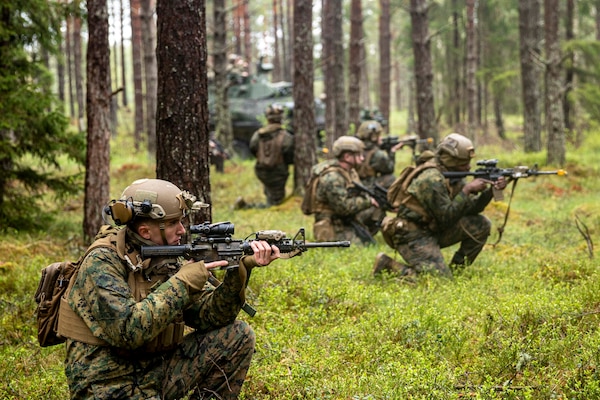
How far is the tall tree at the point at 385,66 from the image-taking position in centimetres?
2697

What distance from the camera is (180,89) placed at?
6793 mm

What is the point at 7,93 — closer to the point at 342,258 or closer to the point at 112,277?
the point at 342,258

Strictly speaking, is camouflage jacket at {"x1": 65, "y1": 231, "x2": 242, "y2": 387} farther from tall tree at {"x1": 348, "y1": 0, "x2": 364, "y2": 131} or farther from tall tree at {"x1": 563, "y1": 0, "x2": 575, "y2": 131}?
tall tree at {"x1": 563, "y1": 0, "x2": 575, "y2": 131}

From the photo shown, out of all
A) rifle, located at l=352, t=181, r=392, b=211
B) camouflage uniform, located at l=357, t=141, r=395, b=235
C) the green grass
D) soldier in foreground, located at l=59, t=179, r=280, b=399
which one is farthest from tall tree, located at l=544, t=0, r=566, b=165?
soldier in foreground, located at l=59, t=179, r=280, b=399

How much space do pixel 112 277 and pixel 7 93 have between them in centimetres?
724

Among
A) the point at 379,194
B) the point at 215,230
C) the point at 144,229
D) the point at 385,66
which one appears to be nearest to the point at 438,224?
the point at 379,194

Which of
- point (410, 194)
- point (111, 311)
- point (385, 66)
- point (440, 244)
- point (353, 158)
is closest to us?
point (111, 311)

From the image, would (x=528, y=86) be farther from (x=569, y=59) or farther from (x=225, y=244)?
(x=225, y=244)

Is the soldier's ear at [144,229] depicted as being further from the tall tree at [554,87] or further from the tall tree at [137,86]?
the tall tree at [137,86]

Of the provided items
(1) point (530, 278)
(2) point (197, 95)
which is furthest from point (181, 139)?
(1) point (530, 278)

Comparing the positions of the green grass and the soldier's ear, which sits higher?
the soldier's ear

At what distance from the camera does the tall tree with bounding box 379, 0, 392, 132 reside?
27.0 metres

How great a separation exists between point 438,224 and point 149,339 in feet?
17.5

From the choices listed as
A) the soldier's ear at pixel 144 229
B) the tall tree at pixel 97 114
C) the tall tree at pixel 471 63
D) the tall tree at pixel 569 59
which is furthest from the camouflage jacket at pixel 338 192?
the tall tree at pixel 471 63
